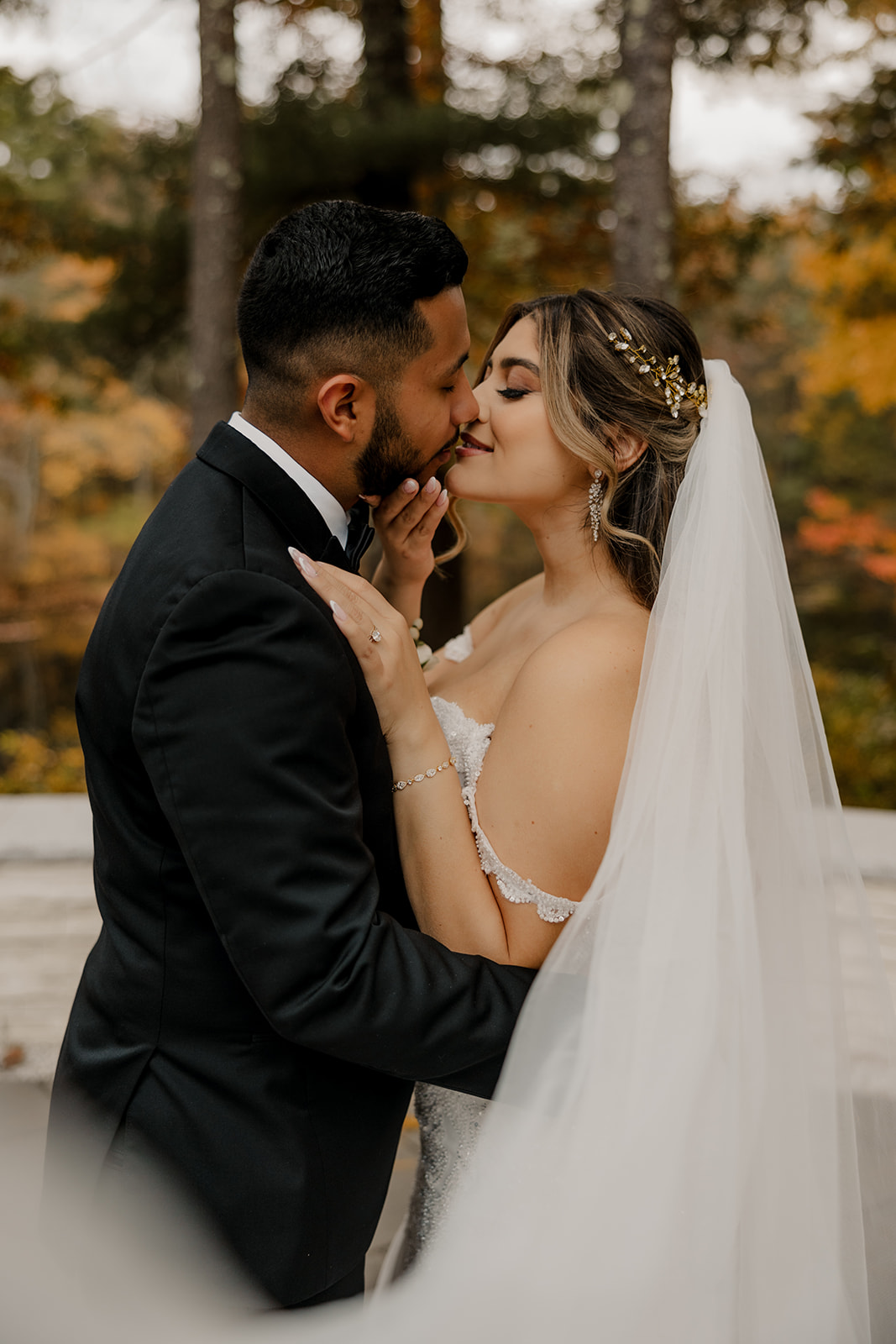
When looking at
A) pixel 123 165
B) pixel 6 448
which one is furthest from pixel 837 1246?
pixel 6 448

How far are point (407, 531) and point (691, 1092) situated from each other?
131 centimetres

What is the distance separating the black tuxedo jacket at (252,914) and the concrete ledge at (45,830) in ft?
6.90

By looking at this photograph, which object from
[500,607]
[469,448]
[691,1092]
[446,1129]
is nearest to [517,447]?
[469,448]

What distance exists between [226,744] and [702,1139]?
101 centimetres

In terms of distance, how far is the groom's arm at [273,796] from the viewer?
4.68ft

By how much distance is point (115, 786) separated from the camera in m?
1.66

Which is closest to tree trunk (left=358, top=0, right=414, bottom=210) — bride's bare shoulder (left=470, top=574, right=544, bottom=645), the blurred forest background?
the blurred forest background

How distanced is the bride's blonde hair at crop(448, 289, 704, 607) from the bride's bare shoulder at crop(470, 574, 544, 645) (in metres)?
0.55

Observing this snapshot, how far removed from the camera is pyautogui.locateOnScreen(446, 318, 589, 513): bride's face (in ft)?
7.47

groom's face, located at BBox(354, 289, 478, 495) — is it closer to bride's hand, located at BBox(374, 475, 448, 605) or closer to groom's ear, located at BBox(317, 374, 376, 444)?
groom's ear, located at BBox(317, 374, 376, 444)

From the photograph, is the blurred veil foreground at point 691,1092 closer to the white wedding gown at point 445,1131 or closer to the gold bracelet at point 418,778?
the gold bracelet at point 418,778

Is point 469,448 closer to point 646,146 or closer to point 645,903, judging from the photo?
point 645,903

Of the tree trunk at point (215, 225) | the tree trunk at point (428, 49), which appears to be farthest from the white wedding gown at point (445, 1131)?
the tree trunk at point (428, 49)

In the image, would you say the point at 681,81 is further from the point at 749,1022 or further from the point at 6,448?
the point at 6,448
